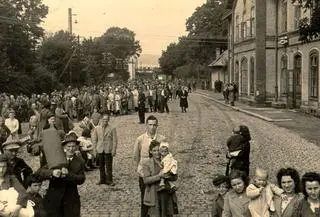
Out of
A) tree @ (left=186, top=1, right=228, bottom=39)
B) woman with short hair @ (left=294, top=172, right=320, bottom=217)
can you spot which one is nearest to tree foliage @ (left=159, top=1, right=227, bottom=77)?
tree @ (left=186, top=1, right=228, bottom=39)

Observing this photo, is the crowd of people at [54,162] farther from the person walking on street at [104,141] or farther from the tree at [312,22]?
the tree at [312,22]

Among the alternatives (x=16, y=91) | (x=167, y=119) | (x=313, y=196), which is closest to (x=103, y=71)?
(x=16, y=91)

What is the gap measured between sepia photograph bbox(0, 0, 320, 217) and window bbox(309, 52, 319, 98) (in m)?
0.06

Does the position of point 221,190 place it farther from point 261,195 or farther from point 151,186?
point 151,186

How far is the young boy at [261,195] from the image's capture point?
624 cm

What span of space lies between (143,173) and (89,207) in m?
2.86

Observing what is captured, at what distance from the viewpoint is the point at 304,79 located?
33.2 meters

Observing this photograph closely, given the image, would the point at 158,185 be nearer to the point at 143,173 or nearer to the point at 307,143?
the point at 143,173

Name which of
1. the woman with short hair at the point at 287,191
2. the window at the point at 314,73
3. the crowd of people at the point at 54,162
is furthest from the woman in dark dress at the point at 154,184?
the window at the point at 314,73

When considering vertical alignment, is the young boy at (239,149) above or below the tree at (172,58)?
below

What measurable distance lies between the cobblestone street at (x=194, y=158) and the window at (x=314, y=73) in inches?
178

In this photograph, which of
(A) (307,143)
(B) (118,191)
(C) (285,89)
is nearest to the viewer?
(B) (118,191)

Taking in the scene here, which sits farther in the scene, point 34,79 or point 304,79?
point 34,79

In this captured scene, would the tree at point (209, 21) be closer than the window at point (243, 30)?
No
